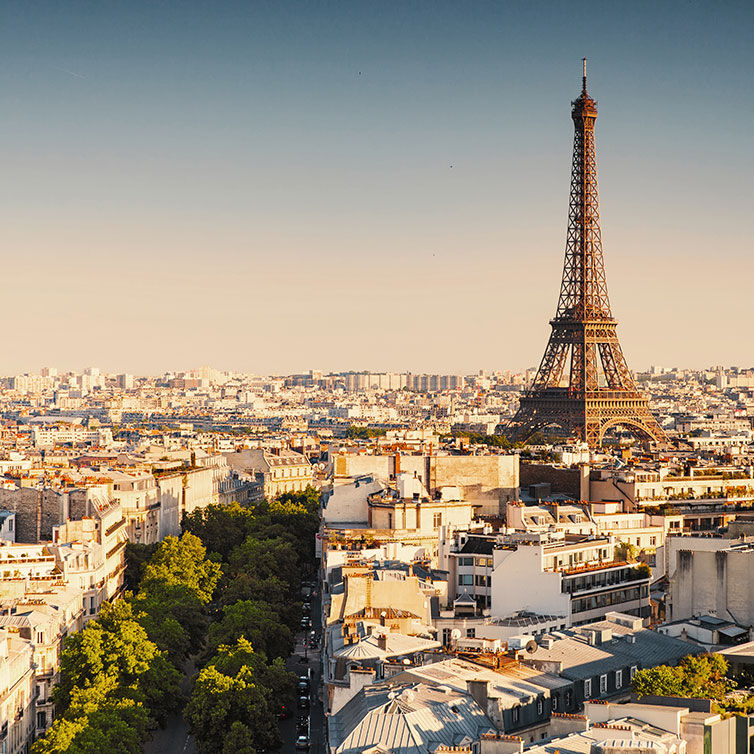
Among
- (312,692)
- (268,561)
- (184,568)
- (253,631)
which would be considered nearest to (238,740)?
(312,692)

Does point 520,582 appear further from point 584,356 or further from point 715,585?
point 584,356

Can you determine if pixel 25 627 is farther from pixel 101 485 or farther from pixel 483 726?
pixel 101 485

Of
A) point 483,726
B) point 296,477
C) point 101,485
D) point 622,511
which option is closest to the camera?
point 483,726

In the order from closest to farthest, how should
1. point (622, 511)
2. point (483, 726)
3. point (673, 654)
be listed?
point (483, 726) < point (673, 654) < point (622, 511)

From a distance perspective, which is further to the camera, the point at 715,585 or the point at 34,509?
the point at 34,509

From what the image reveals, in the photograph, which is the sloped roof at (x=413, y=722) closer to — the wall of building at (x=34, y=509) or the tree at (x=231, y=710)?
the tree at (x=231, y=710)

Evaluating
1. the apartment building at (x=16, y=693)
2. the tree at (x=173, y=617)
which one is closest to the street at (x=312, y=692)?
the tree at (x=173, y=617)

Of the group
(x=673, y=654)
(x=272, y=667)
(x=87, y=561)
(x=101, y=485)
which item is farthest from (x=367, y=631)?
(x=101, y=485)
